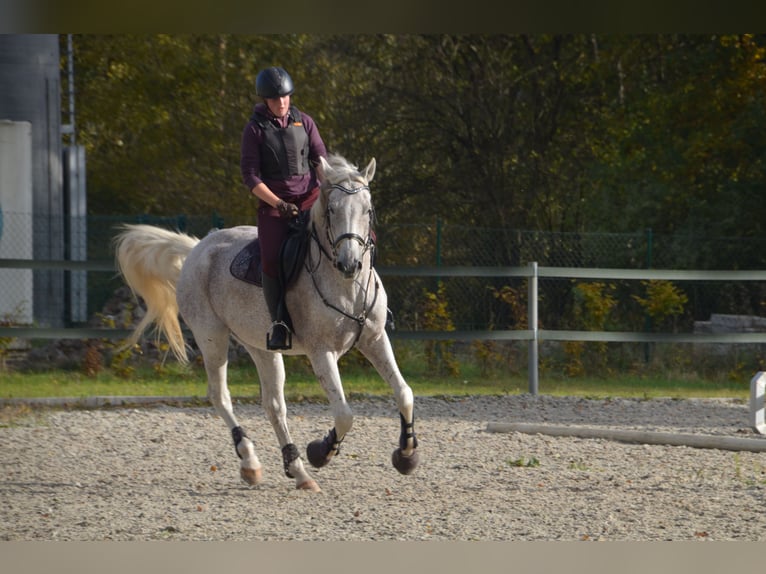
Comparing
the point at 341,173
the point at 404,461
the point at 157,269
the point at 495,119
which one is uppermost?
the point at 495,119

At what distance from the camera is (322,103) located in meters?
22.7

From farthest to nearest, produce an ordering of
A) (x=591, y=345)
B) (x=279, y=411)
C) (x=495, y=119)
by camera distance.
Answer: (x=495, y=119), (x=591, y=345), (x=279, y=411)

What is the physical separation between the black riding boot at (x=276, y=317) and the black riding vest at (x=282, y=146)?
2.15 feet

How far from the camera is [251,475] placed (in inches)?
285

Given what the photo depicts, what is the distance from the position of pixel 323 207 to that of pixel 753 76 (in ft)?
41.0

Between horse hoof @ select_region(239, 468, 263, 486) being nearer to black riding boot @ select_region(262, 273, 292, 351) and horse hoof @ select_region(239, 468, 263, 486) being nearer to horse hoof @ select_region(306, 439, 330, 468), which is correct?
horse hoof @ select_region(306, 439, 330, 468)

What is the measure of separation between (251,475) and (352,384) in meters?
6.22

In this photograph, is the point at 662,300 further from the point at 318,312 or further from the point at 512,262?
the point at 318,312

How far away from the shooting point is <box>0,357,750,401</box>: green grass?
12578mm

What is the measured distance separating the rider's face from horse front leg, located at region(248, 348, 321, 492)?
65.5 inches

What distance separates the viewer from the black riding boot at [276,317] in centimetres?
701

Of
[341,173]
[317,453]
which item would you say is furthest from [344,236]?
[317,453]

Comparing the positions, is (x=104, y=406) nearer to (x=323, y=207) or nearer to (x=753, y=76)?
(x=323, y=207)

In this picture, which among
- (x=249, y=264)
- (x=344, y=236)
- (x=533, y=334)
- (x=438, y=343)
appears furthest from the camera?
(x=438, y=343)
